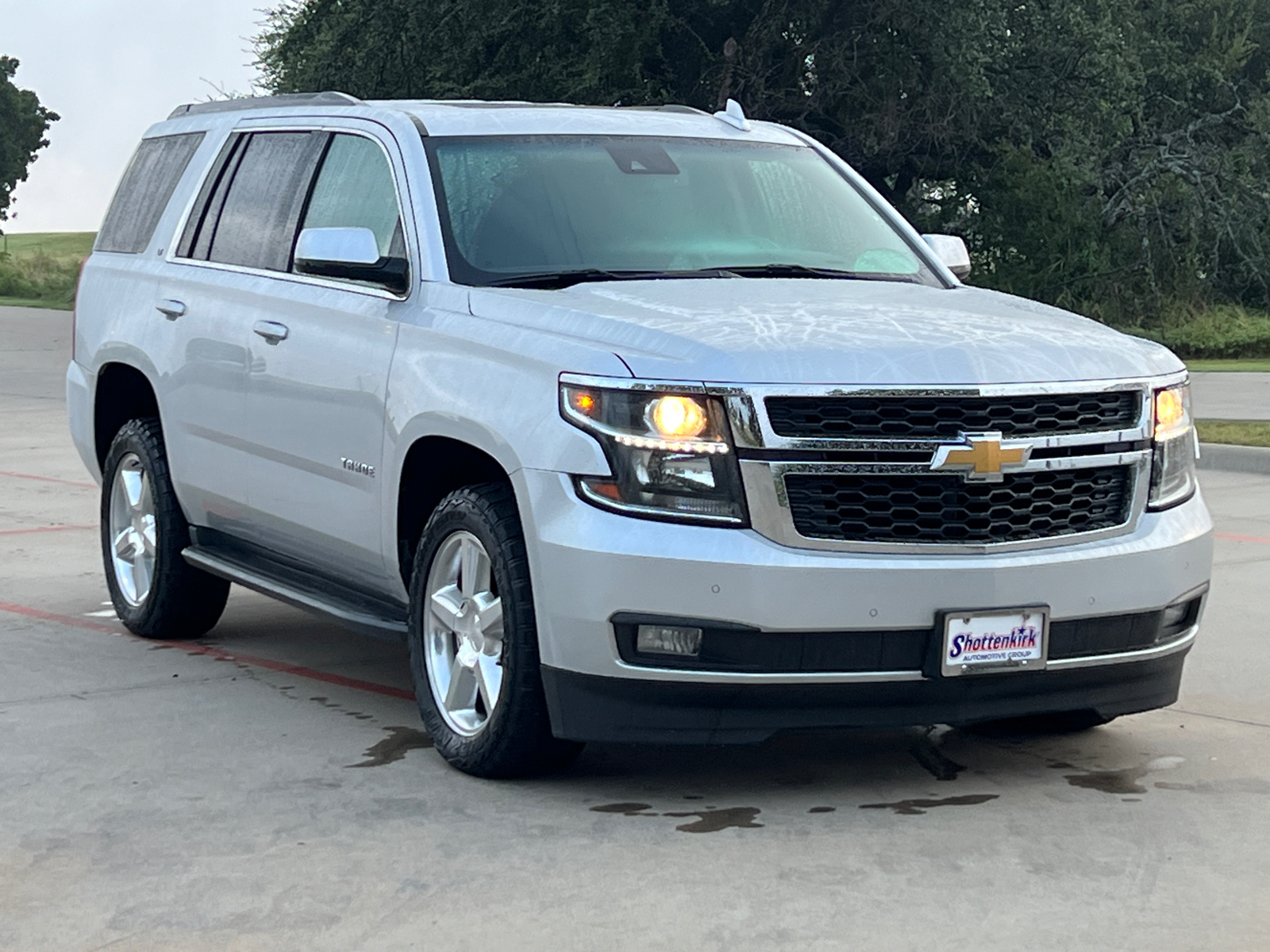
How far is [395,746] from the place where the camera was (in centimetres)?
612

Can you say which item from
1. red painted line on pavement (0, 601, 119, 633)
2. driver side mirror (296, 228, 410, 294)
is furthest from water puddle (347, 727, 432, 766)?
red painted line on pavement (0, 601, 119, 633)

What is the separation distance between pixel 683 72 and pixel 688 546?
2616 cm

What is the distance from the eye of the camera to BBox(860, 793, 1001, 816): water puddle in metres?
5.33

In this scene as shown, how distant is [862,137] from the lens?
29547 mm

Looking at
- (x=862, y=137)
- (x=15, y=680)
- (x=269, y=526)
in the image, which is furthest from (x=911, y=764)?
(x=862, y=137)

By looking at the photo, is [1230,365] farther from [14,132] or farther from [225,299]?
[14,132]

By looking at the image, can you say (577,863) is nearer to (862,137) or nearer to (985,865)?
(985,865)

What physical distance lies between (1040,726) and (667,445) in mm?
1863

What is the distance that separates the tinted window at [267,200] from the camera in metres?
7.15

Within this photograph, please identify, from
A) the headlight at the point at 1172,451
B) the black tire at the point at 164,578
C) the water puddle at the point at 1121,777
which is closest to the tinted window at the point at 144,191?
the black tire at the point at 164,578

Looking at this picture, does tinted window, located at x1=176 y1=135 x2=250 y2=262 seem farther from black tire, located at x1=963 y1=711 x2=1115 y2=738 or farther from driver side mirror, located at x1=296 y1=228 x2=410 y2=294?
black tire, located at x1=963 y1=711 x2=1115 y2=738

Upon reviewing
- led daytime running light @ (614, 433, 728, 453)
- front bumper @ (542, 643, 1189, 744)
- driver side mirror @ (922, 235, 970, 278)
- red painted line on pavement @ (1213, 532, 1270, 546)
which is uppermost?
driver side mirror @ (922, 235, 970, 278)

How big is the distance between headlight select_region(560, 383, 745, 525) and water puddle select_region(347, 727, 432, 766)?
122cm

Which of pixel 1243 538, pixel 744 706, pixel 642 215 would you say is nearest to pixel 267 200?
pixel 642 215
